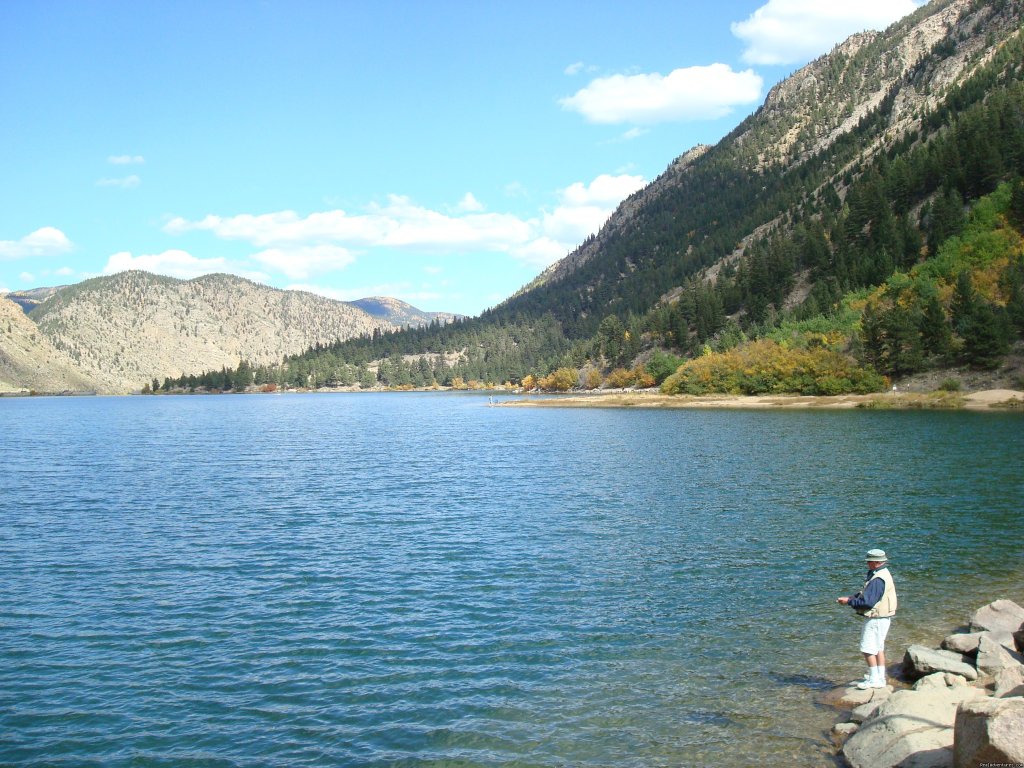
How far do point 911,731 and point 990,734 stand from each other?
312 centimetres

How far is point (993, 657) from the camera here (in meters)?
17.3

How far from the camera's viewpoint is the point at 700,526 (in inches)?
1473

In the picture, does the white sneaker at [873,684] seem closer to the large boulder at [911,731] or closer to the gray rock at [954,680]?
the gray rock at [954,680]

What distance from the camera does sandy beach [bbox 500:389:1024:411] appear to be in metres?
102

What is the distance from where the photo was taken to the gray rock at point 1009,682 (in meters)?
14.4

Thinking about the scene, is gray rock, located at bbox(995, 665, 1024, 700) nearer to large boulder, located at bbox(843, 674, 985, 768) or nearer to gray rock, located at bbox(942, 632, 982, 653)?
large boulder, located at bbox(843, 674, 985, 768)

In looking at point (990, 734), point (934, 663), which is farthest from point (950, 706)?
point (990, 734)

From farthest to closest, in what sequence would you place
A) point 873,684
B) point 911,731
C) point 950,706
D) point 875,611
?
point 873,684, point 875,611, point 950,706, point 911,731

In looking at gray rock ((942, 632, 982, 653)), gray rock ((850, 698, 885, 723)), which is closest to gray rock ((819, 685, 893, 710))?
gray rock ((850, 698, 885, 723))

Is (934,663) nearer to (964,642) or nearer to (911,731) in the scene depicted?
(964,642)

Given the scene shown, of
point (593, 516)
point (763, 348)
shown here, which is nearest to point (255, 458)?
point (593, 516)

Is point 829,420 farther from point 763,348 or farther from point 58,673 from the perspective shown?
point 58,673

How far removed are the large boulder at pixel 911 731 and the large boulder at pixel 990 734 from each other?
1.31m

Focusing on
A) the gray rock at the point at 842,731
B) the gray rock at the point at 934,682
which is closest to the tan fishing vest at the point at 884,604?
the gray rock at the point at 934,682
